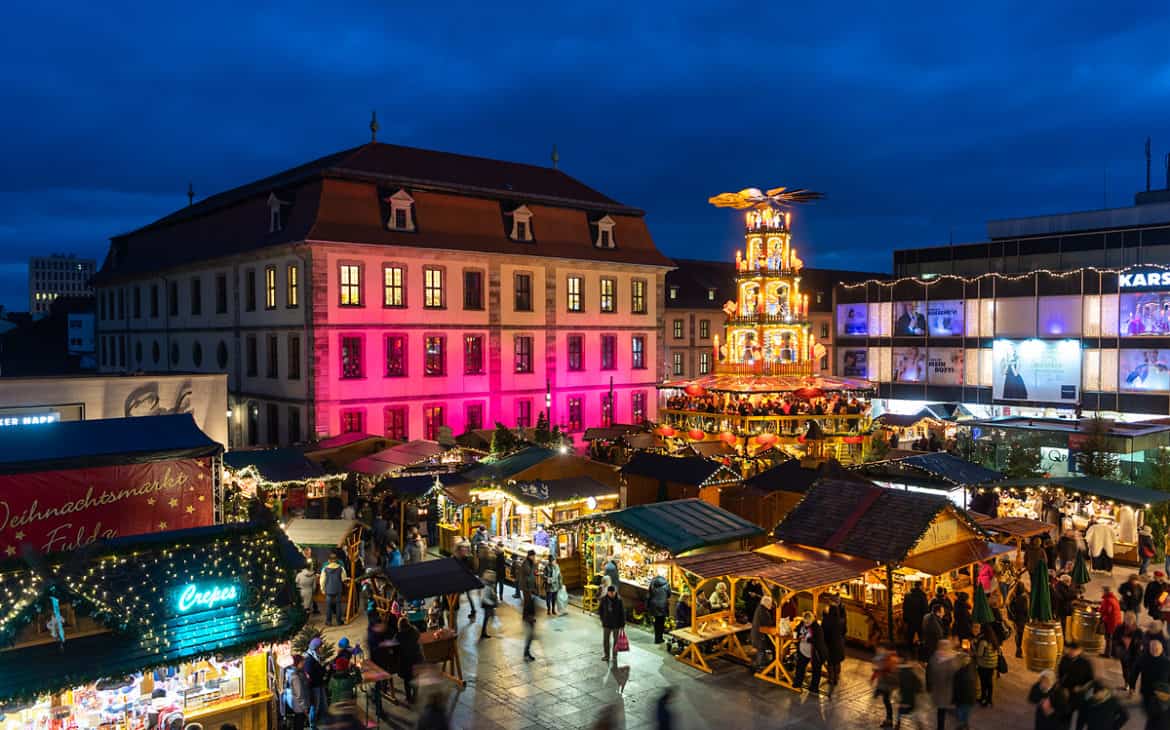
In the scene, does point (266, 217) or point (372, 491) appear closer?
point (372, 491)

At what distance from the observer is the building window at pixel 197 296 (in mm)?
44656

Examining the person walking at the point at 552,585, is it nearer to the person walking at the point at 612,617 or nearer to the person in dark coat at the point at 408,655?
the person walking at the point at 612,617

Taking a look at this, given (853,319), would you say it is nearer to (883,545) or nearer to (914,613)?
(883,545)

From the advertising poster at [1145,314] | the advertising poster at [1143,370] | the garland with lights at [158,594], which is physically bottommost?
the garland with lights at [158,594]

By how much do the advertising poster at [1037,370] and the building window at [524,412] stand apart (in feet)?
91.0

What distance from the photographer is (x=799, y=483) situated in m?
22.4

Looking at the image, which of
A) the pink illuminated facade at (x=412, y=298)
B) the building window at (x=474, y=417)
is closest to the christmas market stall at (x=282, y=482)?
the pink illuminated facade at (x=412, y=298)

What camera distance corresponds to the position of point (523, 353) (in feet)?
138

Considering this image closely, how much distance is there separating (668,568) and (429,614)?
194 inches

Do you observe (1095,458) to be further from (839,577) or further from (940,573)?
(839,577)

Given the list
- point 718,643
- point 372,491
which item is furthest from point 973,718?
point 372,491

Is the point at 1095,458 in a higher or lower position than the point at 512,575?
higher

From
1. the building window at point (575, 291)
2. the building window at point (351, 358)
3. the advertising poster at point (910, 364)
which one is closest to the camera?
the building window at point (351, 358)

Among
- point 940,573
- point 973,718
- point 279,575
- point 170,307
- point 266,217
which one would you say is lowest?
point 973,718
